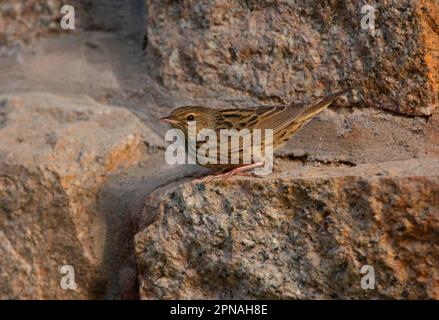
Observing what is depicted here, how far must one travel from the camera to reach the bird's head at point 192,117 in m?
5.42

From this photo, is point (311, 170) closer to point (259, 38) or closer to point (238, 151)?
point (238, 151)

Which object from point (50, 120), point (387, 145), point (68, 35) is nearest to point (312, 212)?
point (387, 145)

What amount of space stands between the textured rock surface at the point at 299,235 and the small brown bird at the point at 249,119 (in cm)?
36

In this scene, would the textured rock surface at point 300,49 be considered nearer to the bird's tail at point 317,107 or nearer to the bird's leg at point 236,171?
the bird's tail at point 317,107

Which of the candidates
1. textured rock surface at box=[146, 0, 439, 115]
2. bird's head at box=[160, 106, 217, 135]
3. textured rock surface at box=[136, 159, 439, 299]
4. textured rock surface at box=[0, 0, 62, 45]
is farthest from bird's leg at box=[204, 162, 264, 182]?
textured rock surface at box=[0, 0, 62, 45]

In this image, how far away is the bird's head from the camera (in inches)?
213

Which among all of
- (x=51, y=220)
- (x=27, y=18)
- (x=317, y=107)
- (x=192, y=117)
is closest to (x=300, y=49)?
(x=317, y=107)

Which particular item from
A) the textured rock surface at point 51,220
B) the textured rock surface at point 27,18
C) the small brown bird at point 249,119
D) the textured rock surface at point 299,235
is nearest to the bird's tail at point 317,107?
the small brown bird at point 249,119

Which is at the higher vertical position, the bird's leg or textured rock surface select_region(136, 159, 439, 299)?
the bird's leg

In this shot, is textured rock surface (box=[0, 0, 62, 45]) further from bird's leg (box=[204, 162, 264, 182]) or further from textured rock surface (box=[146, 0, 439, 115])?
bird's leg (box=[204, 162, 264, 182])

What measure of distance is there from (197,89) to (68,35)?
133 cm

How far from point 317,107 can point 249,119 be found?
47cm

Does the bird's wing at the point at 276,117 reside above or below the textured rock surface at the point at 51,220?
above

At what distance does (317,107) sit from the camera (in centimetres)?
515
